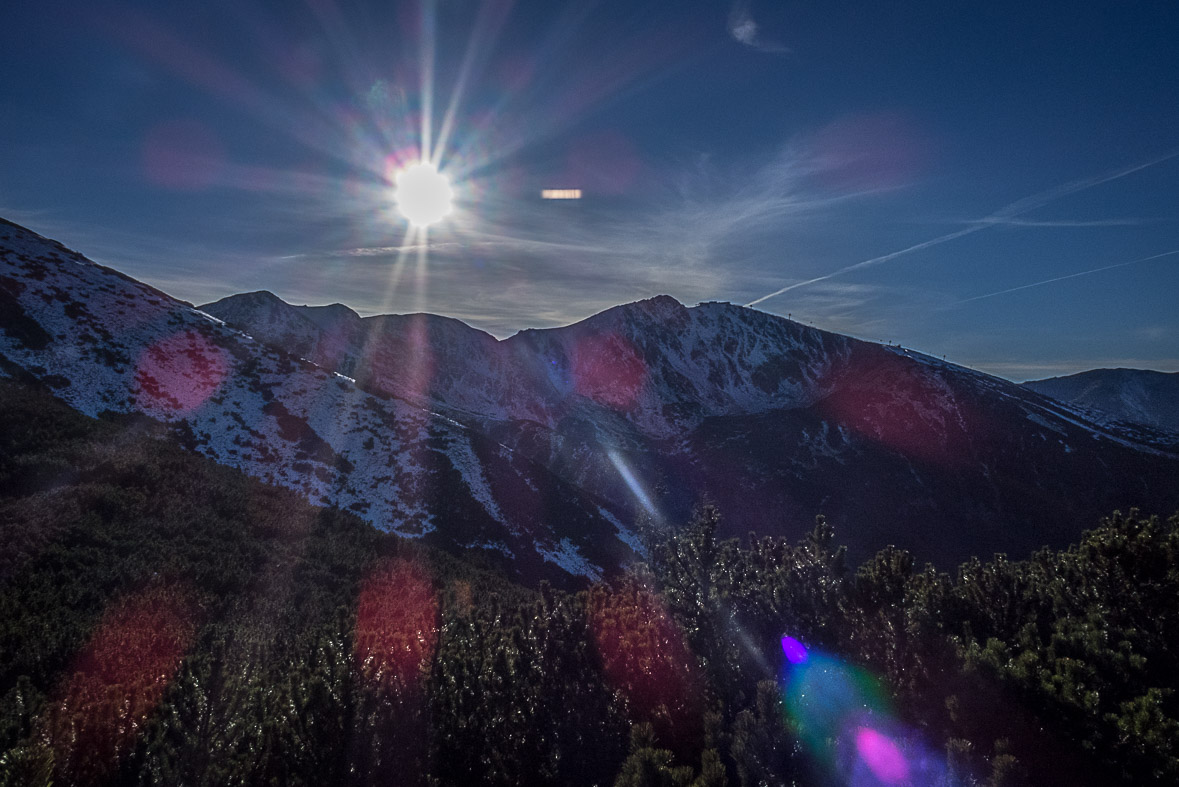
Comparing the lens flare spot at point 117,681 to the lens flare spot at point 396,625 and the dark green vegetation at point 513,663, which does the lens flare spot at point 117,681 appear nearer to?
the dark green vegetation at point 513,663

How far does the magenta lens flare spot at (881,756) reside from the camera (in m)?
10.6

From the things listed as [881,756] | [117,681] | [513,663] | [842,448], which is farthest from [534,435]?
[881,756]

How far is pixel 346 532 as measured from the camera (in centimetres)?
3512

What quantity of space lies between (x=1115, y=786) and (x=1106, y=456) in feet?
526

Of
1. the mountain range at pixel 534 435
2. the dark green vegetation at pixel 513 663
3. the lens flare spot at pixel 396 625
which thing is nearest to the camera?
the dark green vegetation at pixel 513 663

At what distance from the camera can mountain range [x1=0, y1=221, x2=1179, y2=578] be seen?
43219 millimetres

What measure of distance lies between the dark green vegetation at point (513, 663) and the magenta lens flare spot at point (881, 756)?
101cm

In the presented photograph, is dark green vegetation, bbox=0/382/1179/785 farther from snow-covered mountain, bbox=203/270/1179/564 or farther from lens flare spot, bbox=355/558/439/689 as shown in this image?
snow-covered mountain, bbox=203/270/1179/564

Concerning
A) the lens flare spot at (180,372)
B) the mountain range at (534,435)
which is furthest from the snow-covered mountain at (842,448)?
the lens flare spot at (180,372)

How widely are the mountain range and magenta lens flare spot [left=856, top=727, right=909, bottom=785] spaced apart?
31833 millimetres

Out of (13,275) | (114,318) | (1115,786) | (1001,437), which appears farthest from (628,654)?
(1001,437)

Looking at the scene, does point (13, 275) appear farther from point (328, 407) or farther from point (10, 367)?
point (328, 407)

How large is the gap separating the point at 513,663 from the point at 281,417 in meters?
43.7

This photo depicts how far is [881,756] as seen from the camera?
36.4 ft
